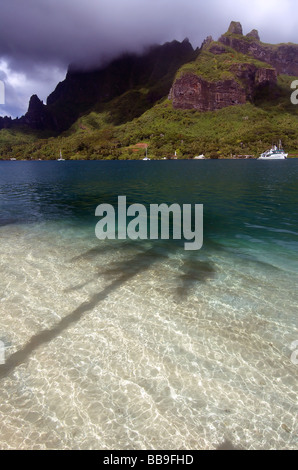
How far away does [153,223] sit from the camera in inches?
914

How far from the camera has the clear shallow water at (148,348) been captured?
5430 millimetres

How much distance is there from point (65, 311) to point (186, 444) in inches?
235

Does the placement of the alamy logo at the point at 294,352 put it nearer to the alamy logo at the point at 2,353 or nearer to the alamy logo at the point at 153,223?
the alamy logo at the point at 2,353

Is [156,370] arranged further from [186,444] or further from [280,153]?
[280,153]

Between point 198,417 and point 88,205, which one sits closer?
point 198,417

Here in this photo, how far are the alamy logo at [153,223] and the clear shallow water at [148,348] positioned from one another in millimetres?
3136

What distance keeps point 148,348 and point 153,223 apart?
16155 mm

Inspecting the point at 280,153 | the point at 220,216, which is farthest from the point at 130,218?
the point at 280,153

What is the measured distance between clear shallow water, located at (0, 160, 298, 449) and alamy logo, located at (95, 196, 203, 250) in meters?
3.14

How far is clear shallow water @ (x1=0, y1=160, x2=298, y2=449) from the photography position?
214 inches

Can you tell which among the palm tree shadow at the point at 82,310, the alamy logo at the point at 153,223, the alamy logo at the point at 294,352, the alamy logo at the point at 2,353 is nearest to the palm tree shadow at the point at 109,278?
the palm tree shadow at the point at 82,310

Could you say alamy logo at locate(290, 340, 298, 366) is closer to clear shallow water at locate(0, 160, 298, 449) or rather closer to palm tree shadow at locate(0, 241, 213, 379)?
clear shallow water at locate(0, 160, 298, 449)

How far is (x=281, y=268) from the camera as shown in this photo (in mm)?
13086

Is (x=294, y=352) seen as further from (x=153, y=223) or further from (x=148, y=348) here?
(x=153, y=223)
